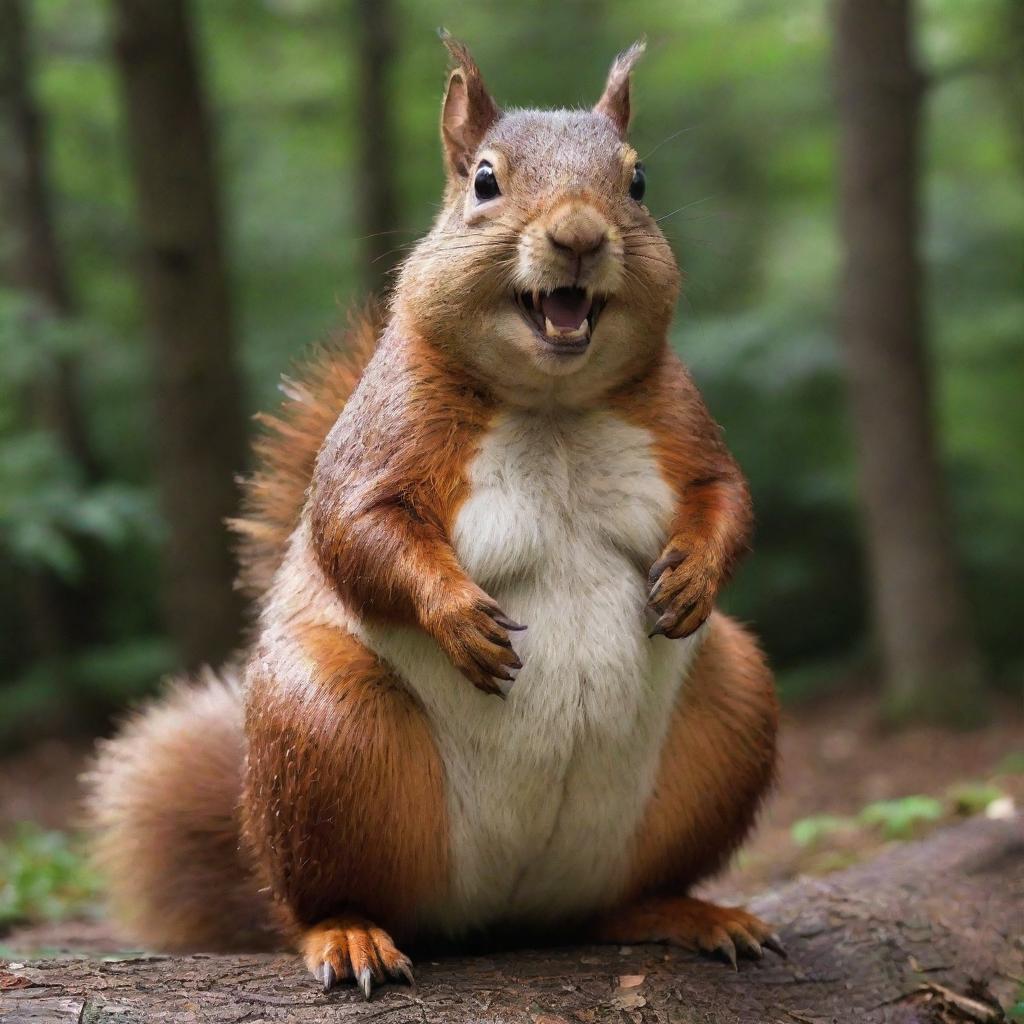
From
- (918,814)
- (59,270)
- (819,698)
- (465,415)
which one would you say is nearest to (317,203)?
(59,270)

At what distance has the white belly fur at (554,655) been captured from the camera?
3.02 meters

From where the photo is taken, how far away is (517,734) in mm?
3021

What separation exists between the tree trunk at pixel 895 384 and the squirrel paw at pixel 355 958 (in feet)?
20.3

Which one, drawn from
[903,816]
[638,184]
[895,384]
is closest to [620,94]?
[638,184]

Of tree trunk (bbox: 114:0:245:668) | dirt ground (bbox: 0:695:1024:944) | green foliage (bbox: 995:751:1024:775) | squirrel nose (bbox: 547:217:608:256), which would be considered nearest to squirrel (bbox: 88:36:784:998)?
squirrel nose (bbox: 547:217:608:256)

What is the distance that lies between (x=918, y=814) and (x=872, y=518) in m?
3.84

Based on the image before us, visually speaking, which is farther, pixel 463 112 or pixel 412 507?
pixel 463 112

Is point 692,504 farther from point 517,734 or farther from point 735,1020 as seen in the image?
point 735,1020

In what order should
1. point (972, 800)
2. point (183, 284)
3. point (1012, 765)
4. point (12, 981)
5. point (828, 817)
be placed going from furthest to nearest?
point (183, 284) → point (1012, 765) → point (828, 817) → point (972, 800) → point (12, 981)

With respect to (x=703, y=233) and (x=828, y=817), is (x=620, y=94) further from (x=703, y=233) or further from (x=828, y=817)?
(x=703, y=233)

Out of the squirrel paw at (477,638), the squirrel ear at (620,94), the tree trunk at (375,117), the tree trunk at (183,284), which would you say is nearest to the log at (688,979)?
the squirrel paw at (477,638)

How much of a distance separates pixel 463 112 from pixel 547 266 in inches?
29.0

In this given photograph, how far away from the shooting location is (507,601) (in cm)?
305

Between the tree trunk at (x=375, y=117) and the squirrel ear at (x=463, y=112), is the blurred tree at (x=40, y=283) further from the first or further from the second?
the squirrel ear at (x=463, y=112)
